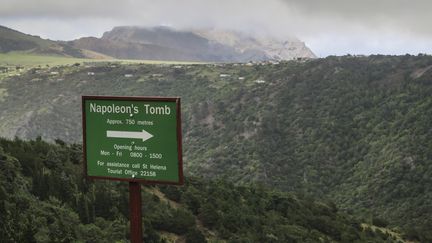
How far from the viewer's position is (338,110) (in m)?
175

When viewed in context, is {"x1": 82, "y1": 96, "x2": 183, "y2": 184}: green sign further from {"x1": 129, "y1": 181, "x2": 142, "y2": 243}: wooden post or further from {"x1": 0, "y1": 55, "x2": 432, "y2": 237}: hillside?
{"x1": 0, "y1": 55, "x2": 432, "y2": 237}: hillside

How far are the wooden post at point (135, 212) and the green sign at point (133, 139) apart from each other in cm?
38

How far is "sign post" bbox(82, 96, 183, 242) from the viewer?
36.3 feet

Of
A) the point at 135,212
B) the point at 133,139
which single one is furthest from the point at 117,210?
the point at 133,139

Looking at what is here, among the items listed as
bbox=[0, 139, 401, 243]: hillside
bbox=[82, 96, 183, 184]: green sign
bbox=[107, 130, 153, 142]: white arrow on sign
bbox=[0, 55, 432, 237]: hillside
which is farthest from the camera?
bbox=[0, 55, 432, 237]: hillside

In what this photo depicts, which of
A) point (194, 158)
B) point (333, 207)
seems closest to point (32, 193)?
point (333, 207)

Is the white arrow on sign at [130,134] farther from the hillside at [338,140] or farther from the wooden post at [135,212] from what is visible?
the hillside at [338,140]

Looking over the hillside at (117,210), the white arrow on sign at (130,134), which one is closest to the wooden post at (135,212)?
A: the white arrow on sign at (130,134)

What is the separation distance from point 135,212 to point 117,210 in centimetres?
2740

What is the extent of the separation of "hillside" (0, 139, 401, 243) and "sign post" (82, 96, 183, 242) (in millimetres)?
12261

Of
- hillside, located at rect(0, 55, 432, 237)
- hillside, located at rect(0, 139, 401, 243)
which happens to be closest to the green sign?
hillside, located at rect(0, 139, 401, 243)

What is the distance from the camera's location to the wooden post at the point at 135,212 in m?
11.8

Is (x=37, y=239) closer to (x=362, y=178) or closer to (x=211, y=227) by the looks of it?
(x=211, y=227)

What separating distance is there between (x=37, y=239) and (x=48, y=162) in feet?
65.9
